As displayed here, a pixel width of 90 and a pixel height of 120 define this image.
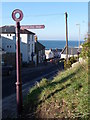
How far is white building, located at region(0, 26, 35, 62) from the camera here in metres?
46.7

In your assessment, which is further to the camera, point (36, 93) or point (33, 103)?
point (36, 93)

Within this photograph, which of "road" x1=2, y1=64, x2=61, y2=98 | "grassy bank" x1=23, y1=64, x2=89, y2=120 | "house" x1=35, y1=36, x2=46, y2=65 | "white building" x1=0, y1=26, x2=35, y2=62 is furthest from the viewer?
"house" x1=35, y1=36, x2=46, y2=65

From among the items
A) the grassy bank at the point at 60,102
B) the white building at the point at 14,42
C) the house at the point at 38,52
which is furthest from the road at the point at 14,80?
the house at the point at 38,52

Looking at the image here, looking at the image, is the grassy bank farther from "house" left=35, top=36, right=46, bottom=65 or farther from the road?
"house" left=35, top=36, right=46, bottom=65

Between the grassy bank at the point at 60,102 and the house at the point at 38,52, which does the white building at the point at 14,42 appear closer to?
the house at the point at 38,52

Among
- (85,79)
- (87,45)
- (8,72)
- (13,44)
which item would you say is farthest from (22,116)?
(13,44)

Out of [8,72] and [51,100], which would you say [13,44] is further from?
[51,100]

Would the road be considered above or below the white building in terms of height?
below

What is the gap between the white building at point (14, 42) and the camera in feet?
153

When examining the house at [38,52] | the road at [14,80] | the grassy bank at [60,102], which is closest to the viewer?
the grassy bank at [60,102]

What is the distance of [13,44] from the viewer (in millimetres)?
47094

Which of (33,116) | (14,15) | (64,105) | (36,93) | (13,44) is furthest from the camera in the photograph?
(13,44)

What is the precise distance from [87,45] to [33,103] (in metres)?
2.12

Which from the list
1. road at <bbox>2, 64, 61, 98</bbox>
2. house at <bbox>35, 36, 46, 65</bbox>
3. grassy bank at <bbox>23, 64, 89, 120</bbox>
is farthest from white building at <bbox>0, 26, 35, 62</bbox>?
grassy bank at <bbox>23, 64, 89, 120</bbox>
